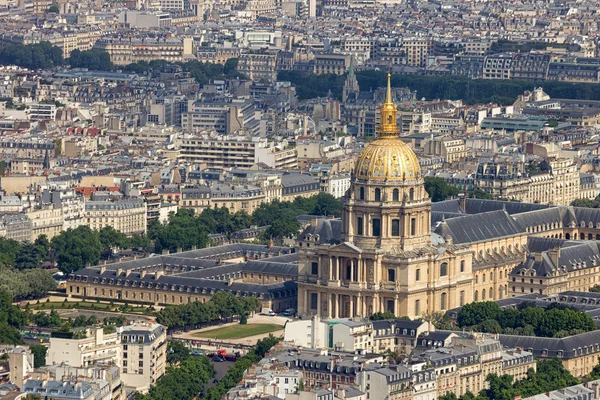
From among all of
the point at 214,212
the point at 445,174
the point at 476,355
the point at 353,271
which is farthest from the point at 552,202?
the point at 476,355

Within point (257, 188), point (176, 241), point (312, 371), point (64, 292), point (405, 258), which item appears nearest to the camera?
point (312, 371)

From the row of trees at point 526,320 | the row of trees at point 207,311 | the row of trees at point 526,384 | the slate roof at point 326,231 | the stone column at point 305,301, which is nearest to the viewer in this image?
the row of trees at point 526,384

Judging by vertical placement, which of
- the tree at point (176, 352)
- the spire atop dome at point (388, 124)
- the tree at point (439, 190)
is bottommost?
the tree at point (439, 190)

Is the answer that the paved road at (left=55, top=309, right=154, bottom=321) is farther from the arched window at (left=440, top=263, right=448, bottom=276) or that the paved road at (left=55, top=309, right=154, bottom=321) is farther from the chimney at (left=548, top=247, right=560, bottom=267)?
the chimney at (left=548, top=247, right=560, bottom=267)

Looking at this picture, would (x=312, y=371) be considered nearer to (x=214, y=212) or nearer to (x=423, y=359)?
(x=423, y=359)

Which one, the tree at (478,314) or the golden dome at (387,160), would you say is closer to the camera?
the tree at (478,314)

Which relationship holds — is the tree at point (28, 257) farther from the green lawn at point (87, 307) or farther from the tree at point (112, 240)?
the green lawn at point (87, 307)

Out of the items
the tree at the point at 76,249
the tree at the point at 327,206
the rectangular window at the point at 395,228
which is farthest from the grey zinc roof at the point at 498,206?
the tree at the point at 76,249

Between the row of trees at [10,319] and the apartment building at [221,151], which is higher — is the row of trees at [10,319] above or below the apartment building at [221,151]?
above
